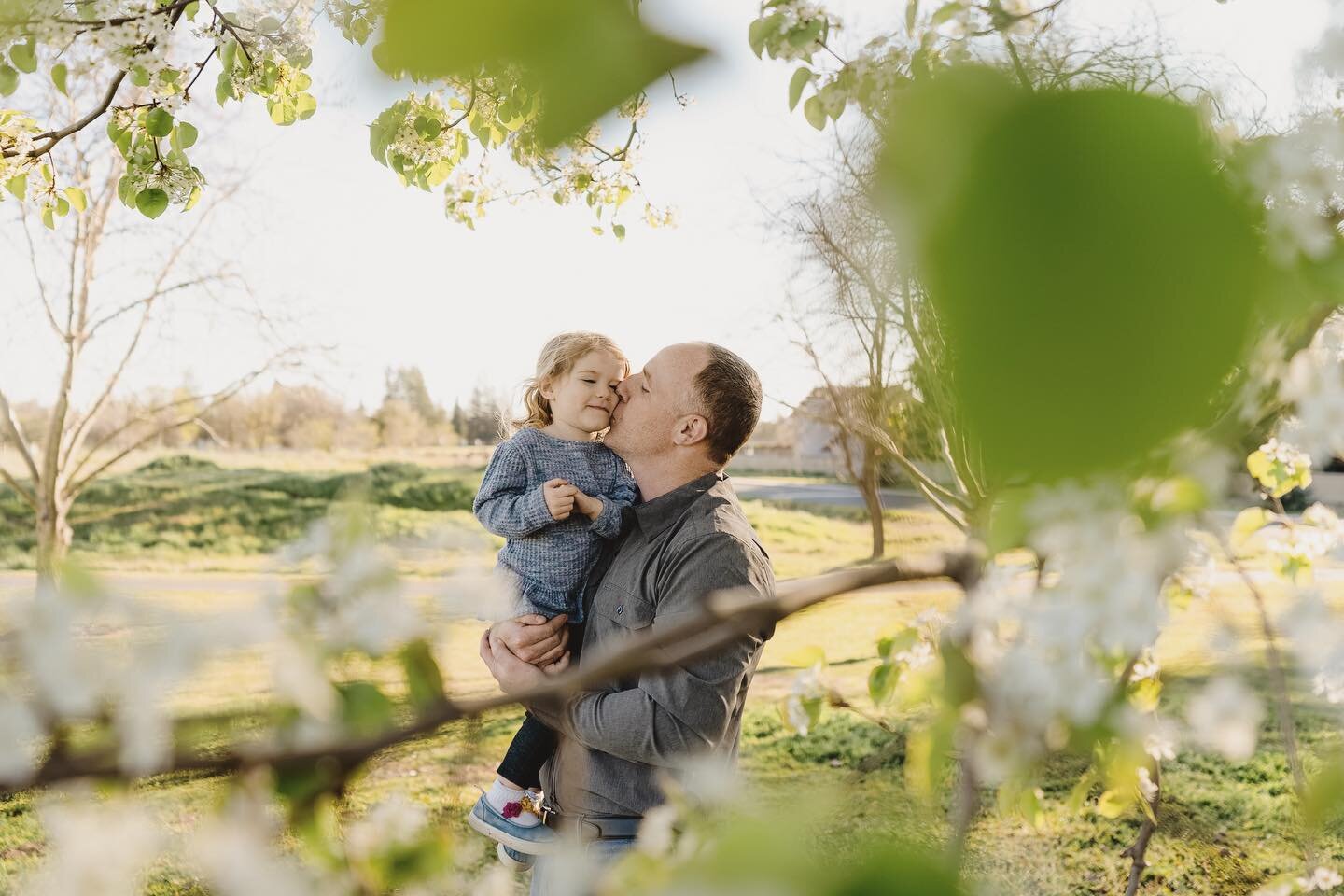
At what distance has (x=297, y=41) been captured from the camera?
18.9 inches

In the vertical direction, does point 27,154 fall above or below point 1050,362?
above

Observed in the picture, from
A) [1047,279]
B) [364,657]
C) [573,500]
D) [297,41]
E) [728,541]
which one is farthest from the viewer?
[573,500]

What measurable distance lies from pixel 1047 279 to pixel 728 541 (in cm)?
136

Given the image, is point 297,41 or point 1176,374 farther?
point 297,41

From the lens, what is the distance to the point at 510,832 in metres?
1.62

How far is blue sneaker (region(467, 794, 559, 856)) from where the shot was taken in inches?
62.2

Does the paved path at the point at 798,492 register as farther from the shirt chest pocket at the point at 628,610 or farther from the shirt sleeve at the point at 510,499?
the shirt chest pocket at the point at 628,610

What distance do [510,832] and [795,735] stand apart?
11.9 ft

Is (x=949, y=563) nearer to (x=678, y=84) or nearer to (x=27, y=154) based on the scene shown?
(x=678, y=84)

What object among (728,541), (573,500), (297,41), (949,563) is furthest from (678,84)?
(573,500)

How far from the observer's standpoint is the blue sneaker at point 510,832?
1580 mm

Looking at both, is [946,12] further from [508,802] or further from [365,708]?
[508,802]

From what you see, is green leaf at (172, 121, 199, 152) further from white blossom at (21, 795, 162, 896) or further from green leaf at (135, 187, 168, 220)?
white blossom at (21, 795, 162, 896)

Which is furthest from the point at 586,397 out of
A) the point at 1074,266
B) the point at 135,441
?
the point at 135,441
